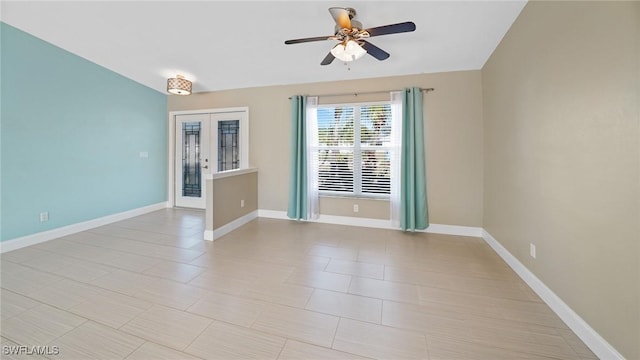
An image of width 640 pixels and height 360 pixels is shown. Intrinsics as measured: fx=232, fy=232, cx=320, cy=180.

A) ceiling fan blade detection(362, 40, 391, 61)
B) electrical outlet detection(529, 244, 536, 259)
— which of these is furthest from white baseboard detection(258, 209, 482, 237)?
ceiling fan blade detection(362, 40, 391, 61)

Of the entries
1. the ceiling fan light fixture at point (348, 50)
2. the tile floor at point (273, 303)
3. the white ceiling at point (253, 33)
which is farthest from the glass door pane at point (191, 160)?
the ceiling fan light fixture at point (348, 50)

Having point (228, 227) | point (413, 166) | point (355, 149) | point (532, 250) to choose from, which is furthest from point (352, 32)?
point (228, 227)

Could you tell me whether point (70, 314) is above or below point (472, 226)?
below

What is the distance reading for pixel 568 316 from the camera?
164cm

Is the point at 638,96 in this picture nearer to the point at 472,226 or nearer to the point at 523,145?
the point at 523,145

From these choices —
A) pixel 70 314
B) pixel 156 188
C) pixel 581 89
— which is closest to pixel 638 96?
pixel 581 89

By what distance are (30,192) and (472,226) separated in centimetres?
630

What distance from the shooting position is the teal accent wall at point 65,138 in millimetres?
2947

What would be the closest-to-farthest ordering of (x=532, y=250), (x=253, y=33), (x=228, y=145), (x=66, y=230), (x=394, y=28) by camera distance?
(x=394, y=28), (x=532, y=250), (x=253, y=33), (x=66, y=230), (x=228, y=145)

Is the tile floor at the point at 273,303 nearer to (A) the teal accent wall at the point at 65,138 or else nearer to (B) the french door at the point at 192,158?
(A) the teal accent wall at the point at 65,138

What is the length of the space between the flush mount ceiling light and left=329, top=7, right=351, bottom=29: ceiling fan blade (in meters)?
3.42

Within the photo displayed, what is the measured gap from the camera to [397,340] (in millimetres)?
1525

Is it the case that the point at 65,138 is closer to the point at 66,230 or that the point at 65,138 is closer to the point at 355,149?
the point at 66,230

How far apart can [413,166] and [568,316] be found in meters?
2.33
